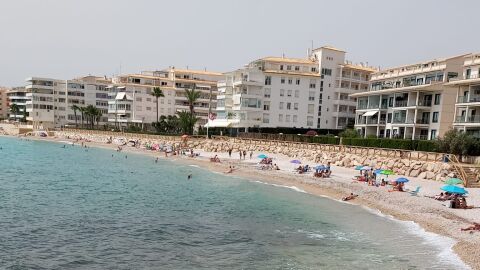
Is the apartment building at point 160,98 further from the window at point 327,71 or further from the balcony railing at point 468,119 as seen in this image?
the balcony railing at point 468,119

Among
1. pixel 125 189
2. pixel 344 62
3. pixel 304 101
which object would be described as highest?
pixel 344 62

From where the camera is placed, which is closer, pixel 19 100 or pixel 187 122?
pixel 187 122

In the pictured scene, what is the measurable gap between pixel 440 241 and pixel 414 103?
147ft

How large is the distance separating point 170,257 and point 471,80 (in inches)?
1895

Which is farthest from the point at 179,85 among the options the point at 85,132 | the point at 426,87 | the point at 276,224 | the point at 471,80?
the point at 276,224

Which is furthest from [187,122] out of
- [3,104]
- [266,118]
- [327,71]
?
[3,104]

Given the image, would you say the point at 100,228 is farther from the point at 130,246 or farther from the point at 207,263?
the point at 207,263

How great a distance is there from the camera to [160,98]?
11388cm

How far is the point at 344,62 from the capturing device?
90188mm

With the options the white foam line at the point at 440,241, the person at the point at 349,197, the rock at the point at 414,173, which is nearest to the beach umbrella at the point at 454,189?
the white foam line at the point at 440,241

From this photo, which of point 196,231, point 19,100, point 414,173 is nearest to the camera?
point 196,231

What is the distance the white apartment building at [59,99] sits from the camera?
133m

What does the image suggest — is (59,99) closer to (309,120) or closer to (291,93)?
(291,93)

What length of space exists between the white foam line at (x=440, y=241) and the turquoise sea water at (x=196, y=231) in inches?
2.5
